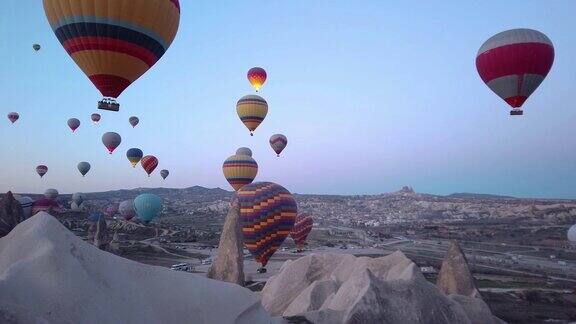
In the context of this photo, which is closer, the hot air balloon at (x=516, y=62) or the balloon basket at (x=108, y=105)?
the balloon basket at (x=108, y=105)

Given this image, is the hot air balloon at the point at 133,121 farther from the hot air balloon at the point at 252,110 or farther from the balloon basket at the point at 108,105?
the balloon basket at the point at 108,105

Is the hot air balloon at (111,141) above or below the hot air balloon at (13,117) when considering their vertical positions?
below

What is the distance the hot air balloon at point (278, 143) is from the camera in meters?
53.0

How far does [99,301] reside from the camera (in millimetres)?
7750

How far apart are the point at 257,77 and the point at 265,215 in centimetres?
2400

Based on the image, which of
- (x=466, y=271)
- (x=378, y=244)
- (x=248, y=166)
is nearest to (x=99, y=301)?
(x=466, y=271)

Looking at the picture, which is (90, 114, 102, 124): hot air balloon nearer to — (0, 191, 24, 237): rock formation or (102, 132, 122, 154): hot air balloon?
(102, 132, 122, 154): hot air balloon

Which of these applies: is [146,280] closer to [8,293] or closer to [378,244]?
[8,293]

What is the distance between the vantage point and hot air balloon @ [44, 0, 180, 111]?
1728cm

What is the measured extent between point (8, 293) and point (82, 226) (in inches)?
2990

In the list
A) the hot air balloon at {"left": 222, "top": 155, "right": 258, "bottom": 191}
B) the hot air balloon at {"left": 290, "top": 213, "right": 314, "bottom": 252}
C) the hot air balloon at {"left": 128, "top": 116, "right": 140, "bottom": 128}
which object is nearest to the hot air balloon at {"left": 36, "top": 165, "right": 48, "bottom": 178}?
the hot air balloon at {"left": 128, "top": 116, "right": 140, "bottom": 128}

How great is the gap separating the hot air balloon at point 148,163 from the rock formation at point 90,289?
194 feet

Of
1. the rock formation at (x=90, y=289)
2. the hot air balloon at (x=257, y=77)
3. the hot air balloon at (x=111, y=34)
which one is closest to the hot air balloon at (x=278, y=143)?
the hot air balloon at (x=257, y=77)

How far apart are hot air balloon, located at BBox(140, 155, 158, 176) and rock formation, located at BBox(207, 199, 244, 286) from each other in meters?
53.1
